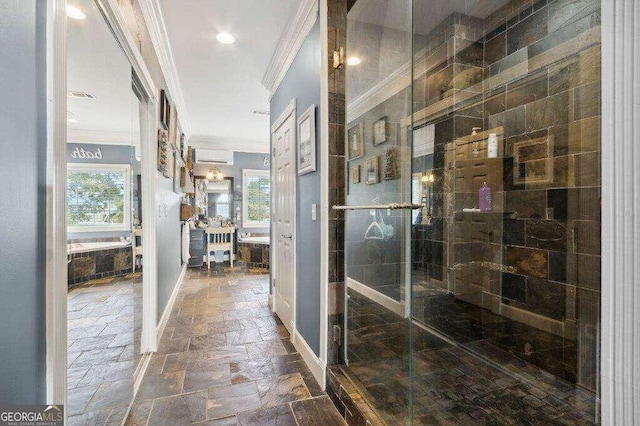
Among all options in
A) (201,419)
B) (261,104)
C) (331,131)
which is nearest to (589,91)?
(331,131)

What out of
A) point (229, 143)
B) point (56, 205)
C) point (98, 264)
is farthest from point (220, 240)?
point (56, 205)

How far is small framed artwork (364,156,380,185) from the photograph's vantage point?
2098mm

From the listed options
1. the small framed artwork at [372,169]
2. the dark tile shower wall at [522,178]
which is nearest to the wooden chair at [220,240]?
the dark tile shower wall at [522,178]

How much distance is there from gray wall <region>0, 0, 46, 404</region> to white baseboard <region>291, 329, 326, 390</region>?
Answer: 155 centimetres

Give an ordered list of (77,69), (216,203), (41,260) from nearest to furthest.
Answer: (41,260) → (77,69) → (216,203)

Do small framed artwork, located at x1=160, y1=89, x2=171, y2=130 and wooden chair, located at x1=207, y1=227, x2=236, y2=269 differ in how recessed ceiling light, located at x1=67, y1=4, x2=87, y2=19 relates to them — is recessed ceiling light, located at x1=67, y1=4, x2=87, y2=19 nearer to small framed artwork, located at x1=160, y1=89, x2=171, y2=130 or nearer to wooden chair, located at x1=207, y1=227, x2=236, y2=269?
small framed artwork, located at x1=160, y1=89, x2=171, y2=130

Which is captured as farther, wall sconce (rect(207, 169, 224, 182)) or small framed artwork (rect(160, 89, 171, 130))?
wall sconce (rect(207, 169, 224, 182))

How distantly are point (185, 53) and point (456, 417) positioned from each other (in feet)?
12.3

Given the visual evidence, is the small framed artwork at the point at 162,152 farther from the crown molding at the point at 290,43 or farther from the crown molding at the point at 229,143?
the crown molding at the point at 229,143

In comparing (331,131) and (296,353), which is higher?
(331,131)

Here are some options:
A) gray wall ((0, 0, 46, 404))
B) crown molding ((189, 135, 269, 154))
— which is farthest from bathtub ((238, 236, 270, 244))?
gray wall ((0, 0, 46, 404))

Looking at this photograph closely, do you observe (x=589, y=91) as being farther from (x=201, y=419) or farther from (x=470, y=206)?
(x=201, y=419)

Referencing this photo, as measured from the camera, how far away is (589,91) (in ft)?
6.16

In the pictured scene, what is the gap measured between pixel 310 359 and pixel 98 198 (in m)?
1.74
